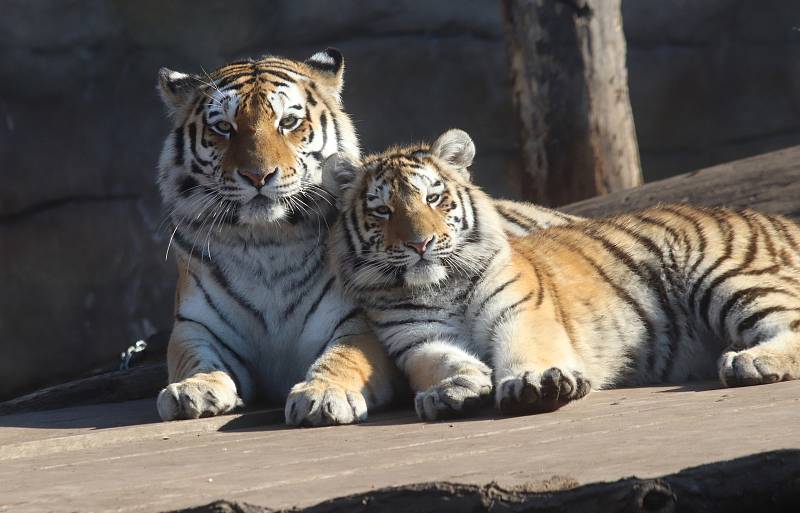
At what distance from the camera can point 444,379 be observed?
3.54 m

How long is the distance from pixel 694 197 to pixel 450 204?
183 cm

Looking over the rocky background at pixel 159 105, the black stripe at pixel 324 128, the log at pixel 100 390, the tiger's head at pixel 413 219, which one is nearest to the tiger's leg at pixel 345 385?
the tiger's head at pixel 413 219

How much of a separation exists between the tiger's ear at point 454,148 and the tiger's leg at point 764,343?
1.02m

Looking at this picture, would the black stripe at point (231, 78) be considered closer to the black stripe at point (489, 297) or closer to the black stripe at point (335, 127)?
the black stripe at point (335, 127)

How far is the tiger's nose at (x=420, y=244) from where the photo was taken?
374 centimetres

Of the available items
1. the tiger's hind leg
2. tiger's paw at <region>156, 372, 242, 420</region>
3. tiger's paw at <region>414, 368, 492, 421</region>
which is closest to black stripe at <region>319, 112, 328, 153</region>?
tiger's paw at <region>156, 372, 242, 420</region>

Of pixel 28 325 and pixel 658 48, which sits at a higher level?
pixel 658 48

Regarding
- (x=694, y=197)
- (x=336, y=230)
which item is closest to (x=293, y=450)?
(x=336, y=230)

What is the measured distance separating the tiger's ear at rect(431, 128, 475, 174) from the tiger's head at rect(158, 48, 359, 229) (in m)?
0.30

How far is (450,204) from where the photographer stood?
3941 millimetres

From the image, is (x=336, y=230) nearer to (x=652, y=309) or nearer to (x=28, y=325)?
(x=652, y=309)

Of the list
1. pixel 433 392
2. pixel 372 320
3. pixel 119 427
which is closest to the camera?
pixel 433 392

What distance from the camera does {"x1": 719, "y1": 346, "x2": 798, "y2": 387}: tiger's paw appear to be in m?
3.49

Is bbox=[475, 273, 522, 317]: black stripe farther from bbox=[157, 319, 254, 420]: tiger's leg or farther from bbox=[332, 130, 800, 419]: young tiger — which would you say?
bbox=[157, 319, 254, 420]: tiger's leg
